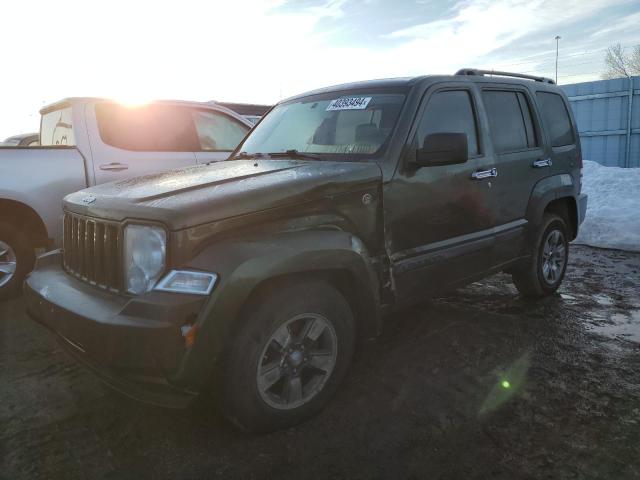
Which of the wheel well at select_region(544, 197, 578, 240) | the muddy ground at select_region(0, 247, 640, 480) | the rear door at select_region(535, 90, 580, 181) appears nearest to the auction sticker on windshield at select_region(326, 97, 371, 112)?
the muddy ground at select_region(0, 247, 640, 480)

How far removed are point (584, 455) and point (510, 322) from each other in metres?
1.83

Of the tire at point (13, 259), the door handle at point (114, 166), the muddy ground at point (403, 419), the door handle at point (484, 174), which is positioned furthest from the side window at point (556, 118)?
the tire at point (13, 259)

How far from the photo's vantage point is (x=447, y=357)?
3.47 meters

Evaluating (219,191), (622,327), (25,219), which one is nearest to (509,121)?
(622,327)

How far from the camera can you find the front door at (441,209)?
3.10 meters

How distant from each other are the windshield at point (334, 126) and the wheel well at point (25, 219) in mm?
2244

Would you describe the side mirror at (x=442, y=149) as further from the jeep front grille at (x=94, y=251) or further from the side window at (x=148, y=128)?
the side window at (x=148, y=128)

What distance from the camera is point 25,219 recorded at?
4.79 metres

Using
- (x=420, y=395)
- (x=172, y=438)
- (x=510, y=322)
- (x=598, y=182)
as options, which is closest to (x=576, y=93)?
(x=598, y=182)

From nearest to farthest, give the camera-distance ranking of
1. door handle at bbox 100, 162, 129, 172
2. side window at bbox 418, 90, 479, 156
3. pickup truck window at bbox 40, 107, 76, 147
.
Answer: side window at bbox 418, 90, 479, 156 → door handle at bbox 100, 162, 129, 172 → pickup truck window at bbox 40, 107, 76, 147

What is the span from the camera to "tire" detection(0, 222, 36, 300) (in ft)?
15.4

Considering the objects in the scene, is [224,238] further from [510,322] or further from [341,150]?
[510,322]

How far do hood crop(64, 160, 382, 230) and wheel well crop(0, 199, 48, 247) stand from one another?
6.31ft

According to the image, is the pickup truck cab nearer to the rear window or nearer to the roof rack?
the roof rack
